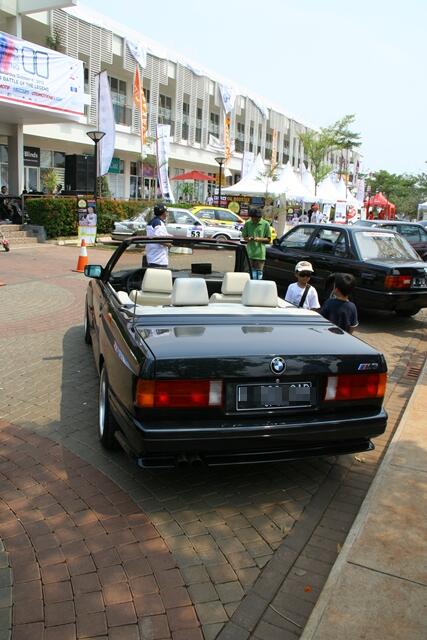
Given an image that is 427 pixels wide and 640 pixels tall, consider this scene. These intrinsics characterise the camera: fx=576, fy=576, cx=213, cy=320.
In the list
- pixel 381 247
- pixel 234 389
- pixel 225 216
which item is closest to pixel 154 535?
pixel 234 389

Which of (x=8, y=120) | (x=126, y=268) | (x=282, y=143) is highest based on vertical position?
(x=282, y=143)

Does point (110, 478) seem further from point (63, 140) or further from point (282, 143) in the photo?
point (282, 143)

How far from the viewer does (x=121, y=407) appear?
3611mm

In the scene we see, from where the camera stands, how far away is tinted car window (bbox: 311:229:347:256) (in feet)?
31.9

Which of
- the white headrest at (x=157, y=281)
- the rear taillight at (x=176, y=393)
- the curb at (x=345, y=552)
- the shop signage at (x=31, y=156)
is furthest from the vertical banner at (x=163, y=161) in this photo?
the rear taillight at (x=176, y=393)

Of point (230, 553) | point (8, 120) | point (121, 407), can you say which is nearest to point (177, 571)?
point (230, 553)

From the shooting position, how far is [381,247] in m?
9.63

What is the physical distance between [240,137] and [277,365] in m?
49.3

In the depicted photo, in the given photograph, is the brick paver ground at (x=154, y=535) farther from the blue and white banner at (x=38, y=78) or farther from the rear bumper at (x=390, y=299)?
the blue and white banner at (x=38, y=78)

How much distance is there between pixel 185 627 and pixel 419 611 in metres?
1.08

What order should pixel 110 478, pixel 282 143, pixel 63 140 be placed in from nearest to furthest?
1. pixel 110 478
2. pixel 63 140
3. pixel 282 143

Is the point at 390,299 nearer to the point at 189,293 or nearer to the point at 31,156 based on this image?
the point at 189,293

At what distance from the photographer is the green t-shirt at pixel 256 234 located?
9.69 meters

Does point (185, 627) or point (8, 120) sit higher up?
point (8, 120)
